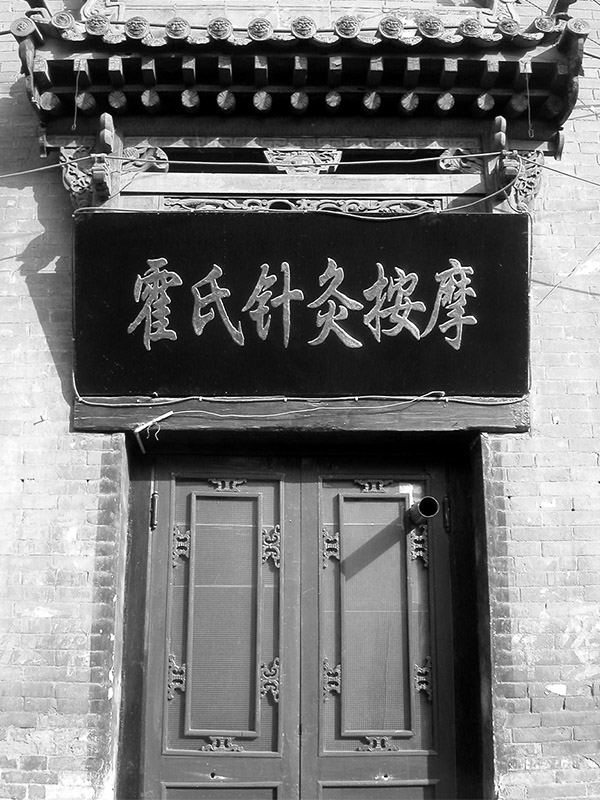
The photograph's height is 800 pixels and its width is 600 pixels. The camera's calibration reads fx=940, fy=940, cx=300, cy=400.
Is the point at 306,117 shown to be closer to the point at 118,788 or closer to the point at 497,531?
the point at 497,531

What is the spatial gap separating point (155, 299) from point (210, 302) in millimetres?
321

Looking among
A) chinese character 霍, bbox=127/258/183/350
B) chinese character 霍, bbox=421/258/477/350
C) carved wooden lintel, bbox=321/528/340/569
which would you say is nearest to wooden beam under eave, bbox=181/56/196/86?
chinese character 霍, bbox=127/258/183/350

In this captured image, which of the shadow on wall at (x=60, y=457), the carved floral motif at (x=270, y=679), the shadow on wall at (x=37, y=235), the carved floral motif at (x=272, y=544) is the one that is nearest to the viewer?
the shadow on wall at (x=60, y=457)

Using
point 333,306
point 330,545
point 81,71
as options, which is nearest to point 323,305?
point 333,306

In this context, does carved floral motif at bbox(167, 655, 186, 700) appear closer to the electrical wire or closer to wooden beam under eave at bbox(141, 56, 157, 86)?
the electrical wire

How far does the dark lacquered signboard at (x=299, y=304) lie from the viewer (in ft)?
17.9

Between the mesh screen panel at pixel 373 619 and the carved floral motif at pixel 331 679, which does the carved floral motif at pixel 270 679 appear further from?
the mesh screen panel at pixel 373 619

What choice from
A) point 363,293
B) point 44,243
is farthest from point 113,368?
point 363,293

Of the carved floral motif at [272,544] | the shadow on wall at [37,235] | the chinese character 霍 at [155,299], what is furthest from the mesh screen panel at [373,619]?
the shadow on wall at [37,235]

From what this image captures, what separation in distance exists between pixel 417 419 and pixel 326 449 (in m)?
0.63

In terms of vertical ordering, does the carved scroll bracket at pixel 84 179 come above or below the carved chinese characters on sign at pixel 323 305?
above

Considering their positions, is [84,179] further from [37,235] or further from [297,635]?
[297,635]

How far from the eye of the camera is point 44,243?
5.93m

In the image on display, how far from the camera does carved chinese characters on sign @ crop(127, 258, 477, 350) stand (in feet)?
17.9
